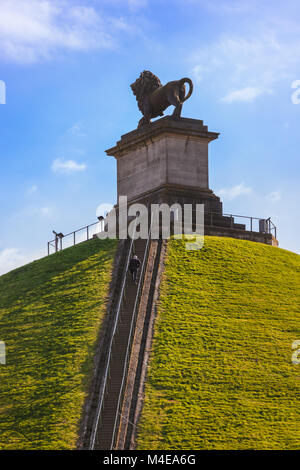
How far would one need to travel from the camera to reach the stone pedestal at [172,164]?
5188 cm

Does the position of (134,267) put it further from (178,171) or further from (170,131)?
(170,131)

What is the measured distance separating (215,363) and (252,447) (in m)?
5.85

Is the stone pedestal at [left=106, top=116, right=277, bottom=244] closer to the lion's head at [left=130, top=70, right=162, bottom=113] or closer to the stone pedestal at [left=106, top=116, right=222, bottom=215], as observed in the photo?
the stone pedestal at [left=106, top=116, right=222, bottom=215]

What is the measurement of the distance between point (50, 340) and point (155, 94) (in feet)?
63.7

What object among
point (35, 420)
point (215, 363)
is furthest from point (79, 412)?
point (215, 363)

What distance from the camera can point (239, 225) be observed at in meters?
52.6

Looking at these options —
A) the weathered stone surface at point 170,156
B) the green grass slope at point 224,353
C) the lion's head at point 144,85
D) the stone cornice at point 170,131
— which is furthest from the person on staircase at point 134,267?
the lion's head at point 144,85

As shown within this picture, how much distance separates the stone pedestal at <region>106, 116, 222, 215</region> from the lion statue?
926 millimetres

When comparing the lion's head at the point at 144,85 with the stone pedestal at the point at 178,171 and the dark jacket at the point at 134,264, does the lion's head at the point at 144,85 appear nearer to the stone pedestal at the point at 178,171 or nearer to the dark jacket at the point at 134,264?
the stone pedestal at the point at 178,171

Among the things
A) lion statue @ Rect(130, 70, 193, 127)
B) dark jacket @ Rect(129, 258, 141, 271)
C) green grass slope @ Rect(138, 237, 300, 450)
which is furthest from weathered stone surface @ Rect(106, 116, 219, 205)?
dark jacket @ Rect(129, 258, 141, 271)

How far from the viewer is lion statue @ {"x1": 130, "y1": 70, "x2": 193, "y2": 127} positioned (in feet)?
173

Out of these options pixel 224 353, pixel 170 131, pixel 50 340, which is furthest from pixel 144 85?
pixel 224 353

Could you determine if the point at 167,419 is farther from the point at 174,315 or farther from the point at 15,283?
the point at 15,283

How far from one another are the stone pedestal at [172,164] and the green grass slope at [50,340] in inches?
166
